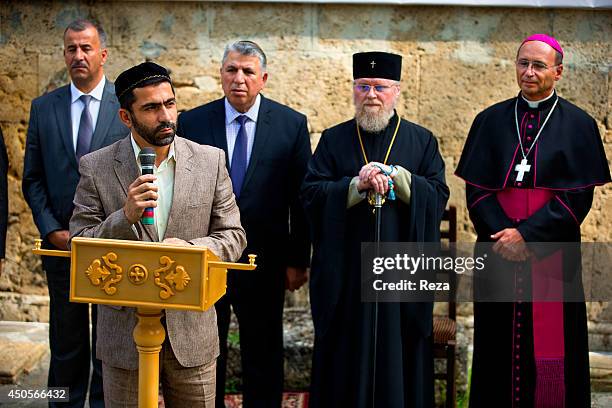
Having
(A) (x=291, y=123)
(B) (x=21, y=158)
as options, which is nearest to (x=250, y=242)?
(A) (x=291, y=123)

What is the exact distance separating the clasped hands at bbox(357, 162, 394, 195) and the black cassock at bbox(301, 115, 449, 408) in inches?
6.4

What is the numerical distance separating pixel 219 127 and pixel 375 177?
41.2 inches

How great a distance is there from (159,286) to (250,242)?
1.96 m

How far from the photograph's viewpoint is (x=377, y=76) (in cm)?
468

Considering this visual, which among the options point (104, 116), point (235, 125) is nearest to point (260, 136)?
point (235, 125)

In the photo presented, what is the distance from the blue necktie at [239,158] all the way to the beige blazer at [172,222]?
1.16m

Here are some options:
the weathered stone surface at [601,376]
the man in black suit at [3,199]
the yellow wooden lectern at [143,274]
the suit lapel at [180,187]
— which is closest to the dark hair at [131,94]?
the suit lapel at [180,187]

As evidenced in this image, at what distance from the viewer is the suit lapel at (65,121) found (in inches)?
190

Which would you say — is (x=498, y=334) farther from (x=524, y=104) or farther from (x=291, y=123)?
(x=291, y=123)

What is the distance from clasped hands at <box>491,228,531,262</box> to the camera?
179 inches

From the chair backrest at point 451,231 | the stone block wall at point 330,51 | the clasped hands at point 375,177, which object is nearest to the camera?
the clasped hands at point 375,177

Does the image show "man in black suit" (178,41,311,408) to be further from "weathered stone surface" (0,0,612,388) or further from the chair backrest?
"weathered stone surface" (0,0,612,388)

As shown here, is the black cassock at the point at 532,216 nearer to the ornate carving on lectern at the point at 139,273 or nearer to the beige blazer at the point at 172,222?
the beige blazer at the point at 172,222

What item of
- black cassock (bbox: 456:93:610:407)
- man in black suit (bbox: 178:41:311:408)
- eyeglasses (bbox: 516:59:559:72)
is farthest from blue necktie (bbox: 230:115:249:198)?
eyeglasses (bbox: 516:59:559:72)
